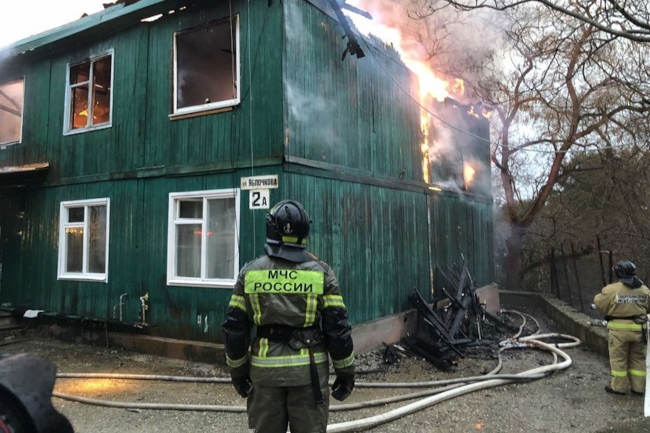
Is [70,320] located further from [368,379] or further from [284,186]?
[368,379]

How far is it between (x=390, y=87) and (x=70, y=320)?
875cm

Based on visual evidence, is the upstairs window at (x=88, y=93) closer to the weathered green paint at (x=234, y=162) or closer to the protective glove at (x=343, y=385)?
the weathered green paint at (x=234, y=162)

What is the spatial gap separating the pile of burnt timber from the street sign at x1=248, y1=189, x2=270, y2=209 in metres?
4.07

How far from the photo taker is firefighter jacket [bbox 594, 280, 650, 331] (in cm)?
595

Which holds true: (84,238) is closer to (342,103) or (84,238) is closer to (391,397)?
(342,103)

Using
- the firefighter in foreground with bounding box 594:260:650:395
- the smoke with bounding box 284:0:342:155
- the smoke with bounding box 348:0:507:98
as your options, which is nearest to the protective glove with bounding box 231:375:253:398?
the smoke with bounding box 284:0:342:155

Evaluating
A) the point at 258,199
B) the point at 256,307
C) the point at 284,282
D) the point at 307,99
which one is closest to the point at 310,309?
the point at 284,282

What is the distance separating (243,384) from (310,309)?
72 centimetres

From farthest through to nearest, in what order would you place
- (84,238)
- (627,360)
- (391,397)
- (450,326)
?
1. (84,238)
2. (450,326)
3. (627,360)
4. (391,397)

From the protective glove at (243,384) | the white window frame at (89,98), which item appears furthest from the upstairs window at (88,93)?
the protective glove at (243,384)

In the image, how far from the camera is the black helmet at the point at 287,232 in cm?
304

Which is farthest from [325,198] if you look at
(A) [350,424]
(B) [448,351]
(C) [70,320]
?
(C) [70,320]

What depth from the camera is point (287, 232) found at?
3053 millimetres

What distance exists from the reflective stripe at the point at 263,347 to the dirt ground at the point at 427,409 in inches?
97.6
